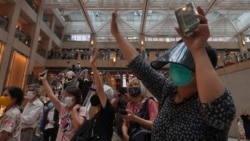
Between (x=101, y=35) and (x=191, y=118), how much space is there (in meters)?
22.7

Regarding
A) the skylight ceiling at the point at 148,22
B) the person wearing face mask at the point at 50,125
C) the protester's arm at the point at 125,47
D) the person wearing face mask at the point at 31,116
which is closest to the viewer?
the protester's arm at the point at 125,47

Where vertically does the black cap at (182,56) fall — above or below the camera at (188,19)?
below

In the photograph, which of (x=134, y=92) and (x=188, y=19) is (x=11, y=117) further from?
(x=188, y=19)

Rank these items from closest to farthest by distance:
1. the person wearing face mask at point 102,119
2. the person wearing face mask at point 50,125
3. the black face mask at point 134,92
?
the person wearing face mask at point 102,119 → the black face mask at point 134,92 → the person wearing face mask at point 50,125

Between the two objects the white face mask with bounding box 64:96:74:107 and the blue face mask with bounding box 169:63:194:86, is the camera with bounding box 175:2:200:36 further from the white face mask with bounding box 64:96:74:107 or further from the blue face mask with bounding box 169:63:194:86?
the white face mask with bounding box 64:96:74:107

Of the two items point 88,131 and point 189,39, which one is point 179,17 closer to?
point 189,39

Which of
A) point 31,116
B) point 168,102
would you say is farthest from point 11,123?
point 168,102

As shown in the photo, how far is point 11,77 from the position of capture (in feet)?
44.2

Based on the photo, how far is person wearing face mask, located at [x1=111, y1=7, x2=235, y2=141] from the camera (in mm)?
683

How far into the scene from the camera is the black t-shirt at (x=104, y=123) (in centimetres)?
218

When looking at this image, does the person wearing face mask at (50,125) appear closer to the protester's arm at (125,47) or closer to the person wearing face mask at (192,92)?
the protester's arm at (125,47)

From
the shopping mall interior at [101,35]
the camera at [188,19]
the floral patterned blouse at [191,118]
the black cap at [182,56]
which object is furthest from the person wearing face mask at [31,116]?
the shopping mall interior at [101,35]

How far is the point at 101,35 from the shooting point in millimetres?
23016

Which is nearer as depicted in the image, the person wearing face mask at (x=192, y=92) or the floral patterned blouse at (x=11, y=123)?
the person wearing face mask at (x=192, y=92)
